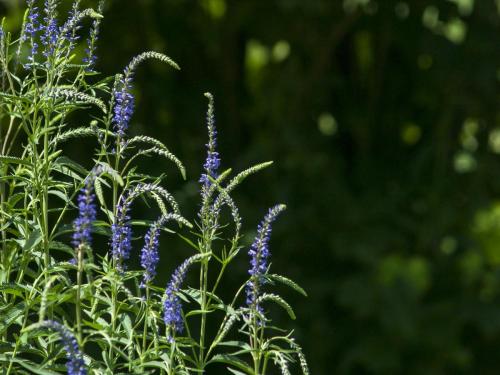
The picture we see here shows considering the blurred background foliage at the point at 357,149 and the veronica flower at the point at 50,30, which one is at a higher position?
the veronica flower at the point at 50,30

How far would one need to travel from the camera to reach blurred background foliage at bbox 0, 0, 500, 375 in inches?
202

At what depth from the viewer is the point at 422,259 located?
5289mm

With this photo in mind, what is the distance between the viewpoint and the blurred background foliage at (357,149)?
5.13 metres

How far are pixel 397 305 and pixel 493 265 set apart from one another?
803 mm

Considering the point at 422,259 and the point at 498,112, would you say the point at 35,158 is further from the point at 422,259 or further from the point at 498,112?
the point at 498,112

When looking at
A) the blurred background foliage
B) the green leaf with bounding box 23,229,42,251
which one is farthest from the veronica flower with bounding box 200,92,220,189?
the blurred background foliage

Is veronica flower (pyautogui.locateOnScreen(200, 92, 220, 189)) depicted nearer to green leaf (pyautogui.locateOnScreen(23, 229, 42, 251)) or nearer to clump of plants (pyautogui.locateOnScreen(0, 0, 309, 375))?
clump of plants (pyautogui.locateOnScreen(0, 0, 309, 375))

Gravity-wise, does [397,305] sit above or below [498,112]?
below

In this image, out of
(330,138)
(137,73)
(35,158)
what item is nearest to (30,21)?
(35,158)

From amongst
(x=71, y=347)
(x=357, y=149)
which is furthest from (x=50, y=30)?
(x=357, y=149)

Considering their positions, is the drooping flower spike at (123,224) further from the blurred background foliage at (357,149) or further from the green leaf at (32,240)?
the blurred background foliage at (357,149)

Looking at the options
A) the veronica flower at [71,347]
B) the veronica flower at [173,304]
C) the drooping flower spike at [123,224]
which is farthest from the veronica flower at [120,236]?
the veronica flower at [71,347]

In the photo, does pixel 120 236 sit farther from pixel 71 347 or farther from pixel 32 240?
pixel 71 347

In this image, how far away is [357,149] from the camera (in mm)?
5773
